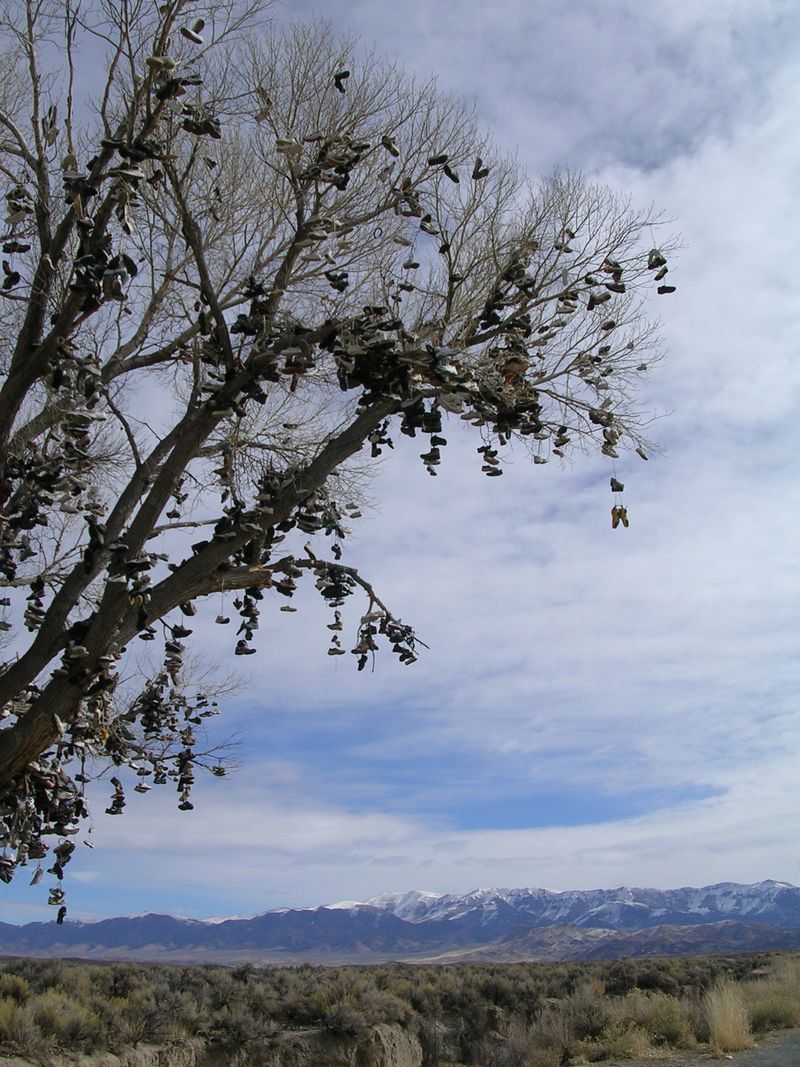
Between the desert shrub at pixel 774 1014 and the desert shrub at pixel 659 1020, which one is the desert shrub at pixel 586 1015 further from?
the desert shrub at pixel 774 1014

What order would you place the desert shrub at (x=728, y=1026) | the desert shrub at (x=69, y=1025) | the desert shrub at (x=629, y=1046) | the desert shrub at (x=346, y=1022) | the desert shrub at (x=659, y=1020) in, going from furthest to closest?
the desert shrub at (x=346, y=1022) → the desert shrub at (x=659, y=1020) → the desert shrub at (x=629, y=1046) → the desert shrub at (x=69, y=1025) → the desert shrub at (x=728, y=1026)

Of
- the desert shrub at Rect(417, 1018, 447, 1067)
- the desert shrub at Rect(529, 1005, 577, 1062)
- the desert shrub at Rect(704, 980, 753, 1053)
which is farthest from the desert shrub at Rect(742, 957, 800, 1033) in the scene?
the desert shrub at Rect(417, 1018, 447, 1067)

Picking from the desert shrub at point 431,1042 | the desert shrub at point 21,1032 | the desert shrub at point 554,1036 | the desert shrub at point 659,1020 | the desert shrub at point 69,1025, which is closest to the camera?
the desert shrub at point 21,1032

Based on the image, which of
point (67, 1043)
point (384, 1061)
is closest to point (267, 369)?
point (67, 1043)

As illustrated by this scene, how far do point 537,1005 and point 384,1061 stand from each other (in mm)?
6057

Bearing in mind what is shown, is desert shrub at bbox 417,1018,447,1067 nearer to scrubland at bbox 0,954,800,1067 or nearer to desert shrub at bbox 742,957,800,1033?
scrubland at bbox 0,954,800,1067

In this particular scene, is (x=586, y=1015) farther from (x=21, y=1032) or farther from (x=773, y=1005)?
(x=21, y=1032)

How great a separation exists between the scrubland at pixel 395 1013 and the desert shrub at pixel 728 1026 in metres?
0.02

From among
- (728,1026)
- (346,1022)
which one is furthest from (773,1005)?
(346,1022)

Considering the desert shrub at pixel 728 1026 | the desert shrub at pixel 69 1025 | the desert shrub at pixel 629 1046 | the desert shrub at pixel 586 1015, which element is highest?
the desert shrub at pixel 69 1025

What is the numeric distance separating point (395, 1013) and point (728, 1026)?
781 centimetres

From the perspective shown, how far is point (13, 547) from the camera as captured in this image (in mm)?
7234

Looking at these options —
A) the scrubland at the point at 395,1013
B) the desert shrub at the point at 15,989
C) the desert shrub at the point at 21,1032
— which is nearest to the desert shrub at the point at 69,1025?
the scrubland at the point at 395,1013

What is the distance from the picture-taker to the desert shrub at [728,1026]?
12.5 metres
